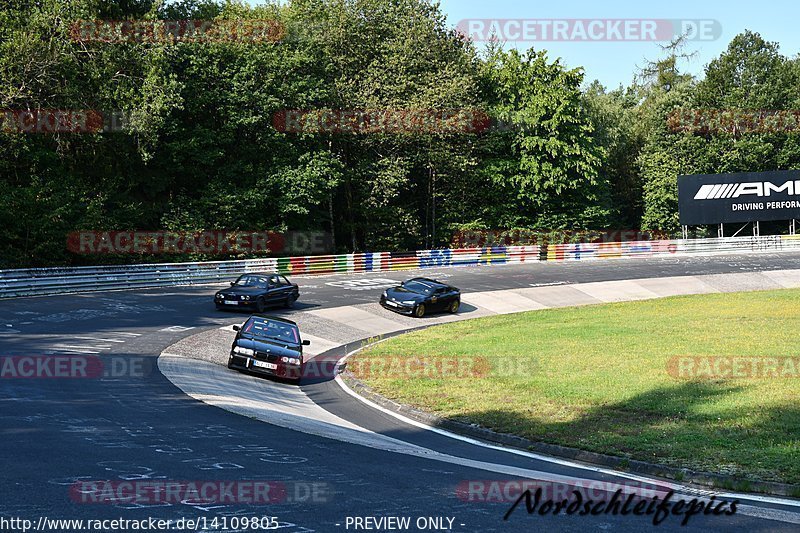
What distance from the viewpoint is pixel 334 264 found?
46125 millimetres

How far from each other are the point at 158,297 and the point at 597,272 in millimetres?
26256

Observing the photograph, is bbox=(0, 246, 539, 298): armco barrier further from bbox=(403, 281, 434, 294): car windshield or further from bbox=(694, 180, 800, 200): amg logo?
bbox=(694, 180, 800, 200): amg logo

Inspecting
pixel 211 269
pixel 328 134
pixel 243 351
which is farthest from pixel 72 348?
pixel 328 134

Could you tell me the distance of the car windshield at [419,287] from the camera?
33906mm

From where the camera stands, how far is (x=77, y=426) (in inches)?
477

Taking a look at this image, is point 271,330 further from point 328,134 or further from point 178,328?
point 328,134

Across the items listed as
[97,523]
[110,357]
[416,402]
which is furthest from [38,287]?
[97,523]

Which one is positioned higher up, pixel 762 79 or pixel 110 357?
pixel 762 79

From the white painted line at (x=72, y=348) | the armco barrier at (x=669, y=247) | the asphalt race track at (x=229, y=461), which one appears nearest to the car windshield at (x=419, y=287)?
the asphalt race track at (x=229, y=461)

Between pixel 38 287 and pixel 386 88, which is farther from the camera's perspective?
pixel 386 88

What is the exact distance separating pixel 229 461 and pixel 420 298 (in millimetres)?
23375

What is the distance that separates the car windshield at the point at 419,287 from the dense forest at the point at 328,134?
16.4 meters

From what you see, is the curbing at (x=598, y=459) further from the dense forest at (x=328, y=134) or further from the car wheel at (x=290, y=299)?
the dense forest at (x=328, y=134)

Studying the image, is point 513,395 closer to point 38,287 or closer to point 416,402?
point 416,402
